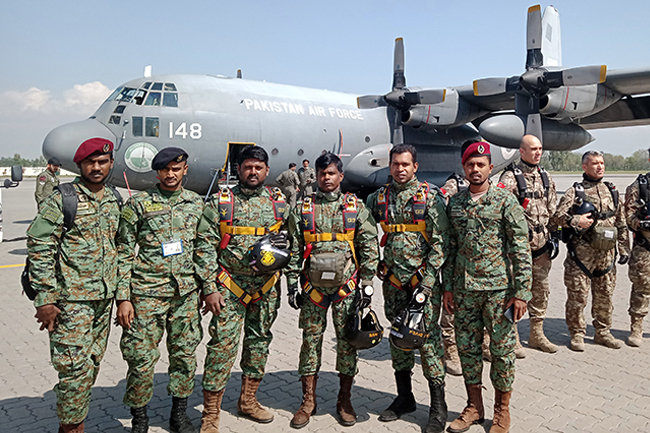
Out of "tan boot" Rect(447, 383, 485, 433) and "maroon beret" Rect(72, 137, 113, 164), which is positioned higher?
"maroon beret" Rect(72, 137, 113, 164)

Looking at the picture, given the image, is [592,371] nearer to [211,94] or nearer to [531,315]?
[531,315]

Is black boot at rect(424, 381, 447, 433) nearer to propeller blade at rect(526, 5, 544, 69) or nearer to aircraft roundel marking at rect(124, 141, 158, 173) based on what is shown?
aircraft roundel marking at rect(124, 141, 158, 173)

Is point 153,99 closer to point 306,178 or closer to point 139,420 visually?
point 306,178

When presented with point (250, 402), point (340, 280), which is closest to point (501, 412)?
point (340, 280)

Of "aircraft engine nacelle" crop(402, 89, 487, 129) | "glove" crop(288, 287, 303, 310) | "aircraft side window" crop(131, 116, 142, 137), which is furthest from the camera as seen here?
"aircraft engine nacelle" crop(402, 89, 487, 129)

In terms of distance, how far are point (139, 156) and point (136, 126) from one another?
2.39 ft

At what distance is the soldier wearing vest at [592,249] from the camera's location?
5.27m

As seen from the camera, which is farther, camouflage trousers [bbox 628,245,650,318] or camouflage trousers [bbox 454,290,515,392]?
camouflage trousers [bbox 628,245,650,318]

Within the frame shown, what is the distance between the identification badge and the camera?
3.47 m

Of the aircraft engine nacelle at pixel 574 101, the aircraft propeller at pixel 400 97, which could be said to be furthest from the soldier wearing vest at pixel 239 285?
the aircraft propeller at pixel 400 97

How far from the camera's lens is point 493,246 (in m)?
3.70

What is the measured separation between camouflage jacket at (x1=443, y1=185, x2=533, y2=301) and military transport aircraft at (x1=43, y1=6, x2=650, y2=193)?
7.97m

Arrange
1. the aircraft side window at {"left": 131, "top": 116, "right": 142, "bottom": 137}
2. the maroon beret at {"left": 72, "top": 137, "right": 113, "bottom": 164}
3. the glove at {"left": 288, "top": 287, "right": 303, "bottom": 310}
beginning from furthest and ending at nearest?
the aircraft side window at {"left": 131, "top": 116, "right": 142, "bottom": 137} < the glove at {"left": 288, "top": 287, "right": 303, "bottom": 310} < the maroon beret at {"left": 72, "top": 137, "right": 113, "bottom": 164}

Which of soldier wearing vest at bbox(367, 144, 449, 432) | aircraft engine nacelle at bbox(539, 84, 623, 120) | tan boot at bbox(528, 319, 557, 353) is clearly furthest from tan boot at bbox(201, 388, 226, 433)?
aircraft engine nacelle at bbox(539, 84, 623, 120)
